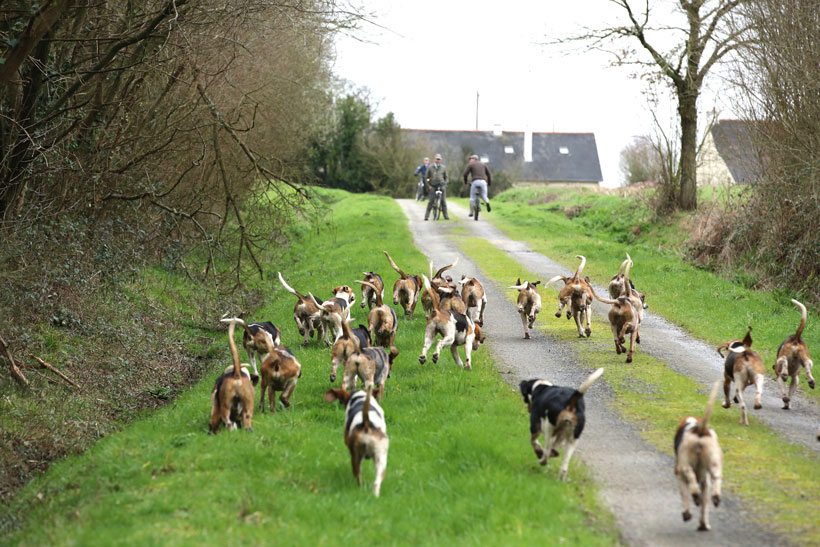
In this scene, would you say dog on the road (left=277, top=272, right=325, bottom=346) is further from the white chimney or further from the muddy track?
the white chimney

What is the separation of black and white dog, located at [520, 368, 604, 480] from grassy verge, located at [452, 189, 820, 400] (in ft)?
14.8

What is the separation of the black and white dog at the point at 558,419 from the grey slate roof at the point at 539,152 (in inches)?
2527

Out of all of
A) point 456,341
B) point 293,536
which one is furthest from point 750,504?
point 456,341

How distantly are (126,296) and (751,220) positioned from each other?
13.8m

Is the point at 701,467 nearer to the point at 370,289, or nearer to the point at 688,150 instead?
the point at 370,289

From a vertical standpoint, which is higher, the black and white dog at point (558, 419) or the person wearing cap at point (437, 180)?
the person wearing cap at point (437, 180)

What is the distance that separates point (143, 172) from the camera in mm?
16281

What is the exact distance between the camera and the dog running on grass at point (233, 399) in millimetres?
8328

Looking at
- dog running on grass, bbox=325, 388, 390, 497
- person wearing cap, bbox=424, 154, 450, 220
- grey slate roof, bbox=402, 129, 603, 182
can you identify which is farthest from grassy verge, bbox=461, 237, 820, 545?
grey slate roof, bbox=402, 129, 603, 182

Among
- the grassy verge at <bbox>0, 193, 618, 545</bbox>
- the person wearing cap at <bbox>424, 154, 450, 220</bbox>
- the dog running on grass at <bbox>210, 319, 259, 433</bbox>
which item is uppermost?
the person wearing cap at <bbox>424, 154, 450, 220</bbox>

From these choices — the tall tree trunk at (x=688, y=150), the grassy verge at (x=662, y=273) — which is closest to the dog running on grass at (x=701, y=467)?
the grassy verge at (x=662, y=273)

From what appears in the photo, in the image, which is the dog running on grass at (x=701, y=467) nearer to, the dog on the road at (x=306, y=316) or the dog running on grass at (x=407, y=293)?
the dog on the road at (x=306, y=316)

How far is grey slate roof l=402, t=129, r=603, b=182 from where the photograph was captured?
242 feet

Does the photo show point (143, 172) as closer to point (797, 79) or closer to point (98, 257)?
point (98, 257)
